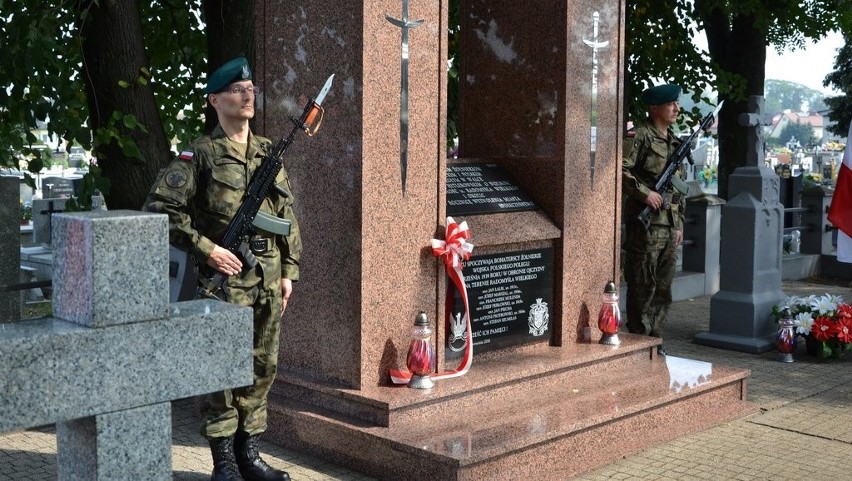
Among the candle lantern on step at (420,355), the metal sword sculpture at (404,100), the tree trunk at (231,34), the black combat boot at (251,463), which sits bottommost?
the black combat boot at (251,463)

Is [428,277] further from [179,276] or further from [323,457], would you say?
[179,276]

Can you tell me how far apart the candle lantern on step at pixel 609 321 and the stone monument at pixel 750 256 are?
9.18 ft

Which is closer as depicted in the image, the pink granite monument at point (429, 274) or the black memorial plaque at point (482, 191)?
the pink granite monument at point (429, 274)

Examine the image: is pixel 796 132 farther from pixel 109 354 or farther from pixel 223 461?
pixel 109 354

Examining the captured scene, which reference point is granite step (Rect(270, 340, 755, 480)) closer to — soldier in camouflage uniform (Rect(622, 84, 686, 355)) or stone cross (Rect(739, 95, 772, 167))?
soldier in camouflage uniform (Rect(622, 84, 686, 355))

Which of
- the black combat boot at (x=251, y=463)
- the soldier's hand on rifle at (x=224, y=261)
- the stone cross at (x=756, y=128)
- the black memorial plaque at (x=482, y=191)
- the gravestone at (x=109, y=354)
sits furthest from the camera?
the stone cross at (x=756, y=128)

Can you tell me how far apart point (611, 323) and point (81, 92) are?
5793 millimetres

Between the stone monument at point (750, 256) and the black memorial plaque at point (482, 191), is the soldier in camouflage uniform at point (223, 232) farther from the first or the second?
the stone monument at point (750, 256)

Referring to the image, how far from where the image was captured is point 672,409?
7340mm

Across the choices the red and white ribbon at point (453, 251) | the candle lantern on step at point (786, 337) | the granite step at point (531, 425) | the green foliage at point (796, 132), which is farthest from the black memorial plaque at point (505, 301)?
the green foliage at point (796, 132)

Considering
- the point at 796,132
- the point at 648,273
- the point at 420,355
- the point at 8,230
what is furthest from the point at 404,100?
the point at 796,132

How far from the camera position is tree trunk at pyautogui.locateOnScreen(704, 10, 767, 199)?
18.7 meters

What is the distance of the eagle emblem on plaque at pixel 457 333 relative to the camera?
7312mm

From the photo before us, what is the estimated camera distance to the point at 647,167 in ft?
30.2
